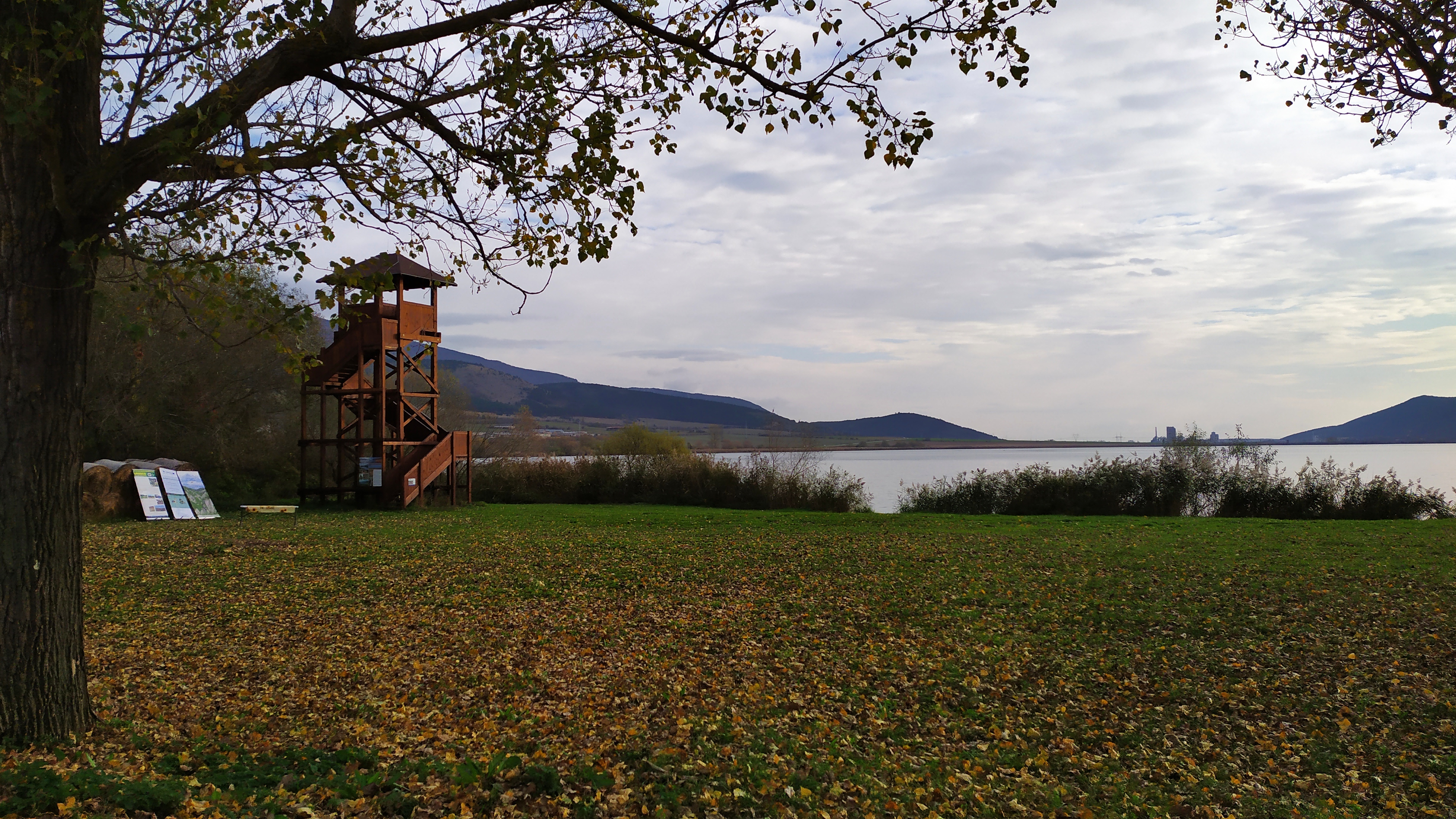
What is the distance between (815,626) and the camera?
28.7ft

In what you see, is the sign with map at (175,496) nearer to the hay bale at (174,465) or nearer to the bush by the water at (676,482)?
the hay bale at (174,465)

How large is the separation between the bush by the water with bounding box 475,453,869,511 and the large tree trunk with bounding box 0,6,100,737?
75.6 ft

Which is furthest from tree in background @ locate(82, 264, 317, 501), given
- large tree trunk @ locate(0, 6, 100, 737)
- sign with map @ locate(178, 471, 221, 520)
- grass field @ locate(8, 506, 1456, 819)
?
large tree trunk @ locate(0, 6, 100, 737)

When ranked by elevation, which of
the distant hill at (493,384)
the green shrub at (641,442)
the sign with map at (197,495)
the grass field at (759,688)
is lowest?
the grass field at (759,688)

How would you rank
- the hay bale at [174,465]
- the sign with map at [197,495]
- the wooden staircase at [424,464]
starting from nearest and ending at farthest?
the sign with map at [197,495], the hay bale at [174,465], the wooden staircase at [424,464]

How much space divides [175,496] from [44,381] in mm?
17216

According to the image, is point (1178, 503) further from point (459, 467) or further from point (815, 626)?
point (459, 467)

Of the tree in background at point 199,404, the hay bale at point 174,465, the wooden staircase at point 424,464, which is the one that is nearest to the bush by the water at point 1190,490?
the wooden staircase at point 424,464

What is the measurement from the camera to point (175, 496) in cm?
1919

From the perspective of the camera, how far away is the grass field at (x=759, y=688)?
4.54 metres

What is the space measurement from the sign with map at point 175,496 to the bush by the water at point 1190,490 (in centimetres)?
1953

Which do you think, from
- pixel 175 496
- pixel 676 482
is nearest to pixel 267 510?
pixel 175 496

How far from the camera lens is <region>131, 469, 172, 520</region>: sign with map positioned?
723 inches

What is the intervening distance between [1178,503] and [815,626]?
1996cm
